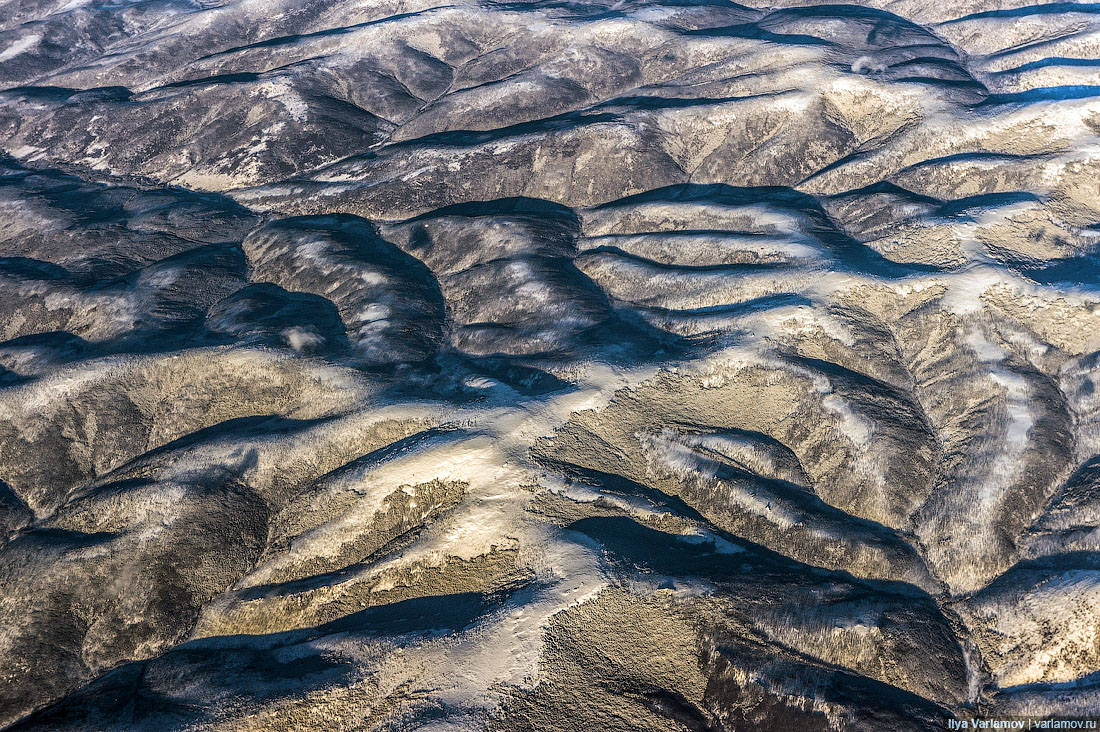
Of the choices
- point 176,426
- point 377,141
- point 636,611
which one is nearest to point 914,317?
point 636,611

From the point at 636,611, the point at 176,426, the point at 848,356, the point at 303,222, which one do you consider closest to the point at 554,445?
the point at 636,611

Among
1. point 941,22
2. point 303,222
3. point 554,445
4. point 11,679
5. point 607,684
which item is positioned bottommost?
point 11,679

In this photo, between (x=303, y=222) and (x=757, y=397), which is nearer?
(x=757, y=397)

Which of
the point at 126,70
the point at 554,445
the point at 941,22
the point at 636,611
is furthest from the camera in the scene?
the point at 126,70

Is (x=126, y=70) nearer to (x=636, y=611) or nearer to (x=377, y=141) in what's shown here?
(x=377, y=141)

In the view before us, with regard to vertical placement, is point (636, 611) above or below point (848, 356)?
below

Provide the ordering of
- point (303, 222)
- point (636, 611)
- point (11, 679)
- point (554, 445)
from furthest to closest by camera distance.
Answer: point (303, 222), point (554, 445), point (11, 679), point (636, 611)

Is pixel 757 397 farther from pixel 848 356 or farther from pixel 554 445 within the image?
pixel 554 445
